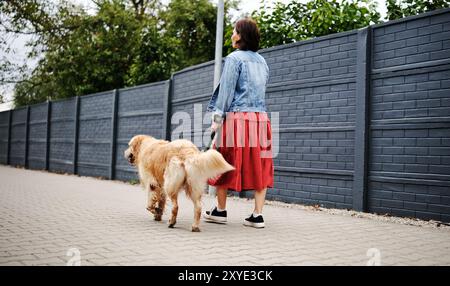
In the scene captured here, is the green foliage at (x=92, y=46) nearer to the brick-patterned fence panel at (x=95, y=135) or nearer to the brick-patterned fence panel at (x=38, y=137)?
the brick-patterned fence panel at (x=38, y=137)

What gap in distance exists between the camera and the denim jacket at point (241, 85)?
203 inches

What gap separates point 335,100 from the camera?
23.0ft

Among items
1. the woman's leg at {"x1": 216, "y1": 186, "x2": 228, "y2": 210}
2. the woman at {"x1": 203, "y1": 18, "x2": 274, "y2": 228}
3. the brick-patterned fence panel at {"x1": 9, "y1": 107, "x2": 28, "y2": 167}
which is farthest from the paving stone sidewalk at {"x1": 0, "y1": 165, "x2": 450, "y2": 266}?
the brick-patterned fence panel at {"x1": 9, "y1": 107, "x2": 28, "y2": 167}

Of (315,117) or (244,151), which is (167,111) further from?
(244,151)

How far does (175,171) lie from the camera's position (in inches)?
193

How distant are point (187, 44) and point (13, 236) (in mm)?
18267

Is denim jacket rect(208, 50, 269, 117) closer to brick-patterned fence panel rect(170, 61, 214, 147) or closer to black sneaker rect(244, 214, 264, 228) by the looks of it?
black sneaker rect(244, 214, 264, 228)

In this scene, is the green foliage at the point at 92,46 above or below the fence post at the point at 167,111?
above

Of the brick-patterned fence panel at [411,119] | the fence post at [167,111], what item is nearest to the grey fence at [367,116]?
the brick-patterned fence panel at [411,119]

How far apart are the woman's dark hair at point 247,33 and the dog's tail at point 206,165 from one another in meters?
1.44

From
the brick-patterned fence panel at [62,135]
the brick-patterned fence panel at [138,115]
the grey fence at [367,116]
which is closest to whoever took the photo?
the grey fence at [367,116]

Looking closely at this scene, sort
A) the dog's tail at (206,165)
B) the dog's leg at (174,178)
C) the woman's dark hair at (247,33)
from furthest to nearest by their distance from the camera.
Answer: the woman's dark hair at (247,33)
the dog's leg at (174,178)
the dog's tail at (206,165)

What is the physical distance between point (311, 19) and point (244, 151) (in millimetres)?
5429

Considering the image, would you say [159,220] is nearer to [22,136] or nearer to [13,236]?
[13,236]
